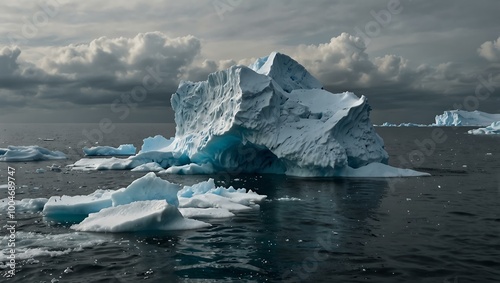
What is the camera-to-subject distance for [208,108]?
36.7 metres

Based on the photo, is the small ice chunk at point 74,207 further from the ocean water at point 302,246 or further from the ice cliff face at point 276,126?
the ice cliff face at point 276,126

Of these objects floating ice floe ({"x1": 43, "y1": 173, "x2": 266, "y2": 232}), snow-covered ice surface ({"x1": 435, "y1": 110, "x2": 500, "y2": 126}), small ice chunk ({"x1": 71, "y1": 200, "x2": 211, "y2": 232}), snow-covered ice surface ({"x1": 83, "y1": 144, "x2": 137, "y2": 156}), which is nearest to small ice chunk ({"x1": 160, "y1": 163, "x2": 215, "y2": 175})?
floating ice floe ({"x1": 43, "y1": 173, "x2": 266, "y2": 232})

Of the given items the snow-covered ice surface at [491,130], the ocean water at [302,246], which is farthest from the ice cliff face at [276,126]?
the snow-covered ice surface at [491,130]

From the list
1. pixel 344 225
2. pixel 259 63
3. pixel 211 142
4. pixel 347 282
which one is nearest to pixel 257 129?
pixel 211 142

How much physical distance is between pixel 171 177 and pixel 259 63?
15.3 metres

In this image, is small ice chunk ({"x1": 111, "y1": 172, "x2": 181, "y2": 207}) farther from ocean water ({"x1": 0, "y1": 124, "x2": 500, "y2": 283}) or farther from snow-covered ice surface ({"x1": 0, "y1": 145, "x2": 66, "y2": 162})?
snow-covered ice surface ({"x1": 0, "y1": 145, "x2": 66, "y2": 162})

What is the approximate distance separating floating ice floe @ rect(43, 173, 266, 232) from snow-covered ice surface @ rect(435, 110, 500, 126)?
13700 centimetres

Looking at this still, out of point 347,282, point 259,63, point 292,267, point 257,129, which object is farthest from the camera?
point 259,63

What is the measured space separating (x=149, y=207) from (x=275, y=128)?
57.6 feet

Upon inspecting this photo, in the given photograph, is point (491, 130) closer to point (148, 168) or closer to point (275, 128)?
point (275, 128)

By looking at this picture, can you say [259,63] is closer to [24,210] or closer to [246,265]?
[24,210]

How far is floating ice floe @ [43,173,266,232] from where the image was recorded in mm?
15234

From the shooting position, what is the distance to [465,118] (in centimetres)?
14925

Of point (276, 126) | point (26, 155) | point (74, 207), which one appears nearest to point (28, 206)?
point (74, 207)
